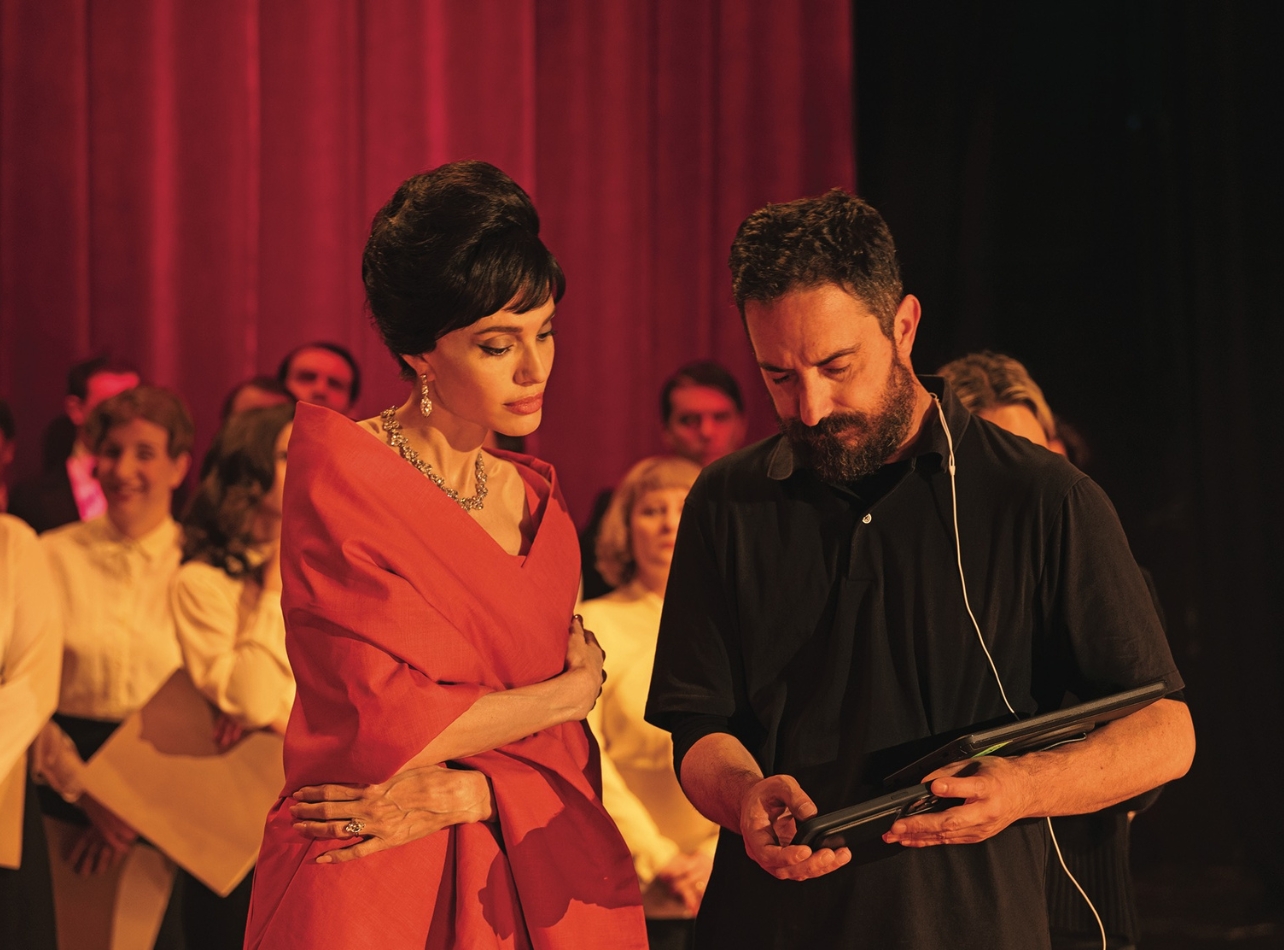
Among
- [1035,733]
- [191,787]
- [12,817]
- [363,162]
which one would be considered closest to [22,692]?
[12,817]

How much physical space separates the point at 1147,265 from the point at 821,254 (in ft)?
11.3

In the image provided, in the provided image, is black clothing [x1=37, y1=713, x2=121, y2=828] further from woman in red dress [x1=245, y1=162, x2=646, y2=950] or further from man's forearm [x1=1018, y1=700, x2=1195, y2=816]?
man's forearm [x1=1018, y1=700, x2=1195, y2=816]

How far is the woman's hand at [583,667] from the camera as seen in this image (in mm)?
1666

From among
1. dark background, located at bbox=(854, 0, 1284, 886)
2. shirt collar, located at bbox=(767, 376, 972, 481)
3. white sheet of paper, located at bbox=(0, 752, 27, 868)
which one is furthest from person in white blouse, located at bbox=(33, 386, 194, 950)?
dark background, located at bbox=(854, 0, 1284, 886)

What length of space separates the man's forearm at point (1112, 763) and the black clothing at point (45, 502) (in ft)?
10.2

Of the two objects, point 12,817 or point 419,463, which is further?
point 12,817

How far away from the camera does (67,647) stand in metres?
3.22

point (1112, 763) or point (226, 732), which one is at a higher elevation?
point (1112, 763)

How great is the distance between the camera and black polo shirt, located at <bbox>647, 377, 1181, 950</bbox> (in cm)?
152

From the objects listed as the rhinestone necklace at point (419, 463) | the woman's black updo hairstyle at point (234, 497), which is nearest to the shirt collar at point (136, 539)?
the woman's black updo hairstyle at point (234, 497)

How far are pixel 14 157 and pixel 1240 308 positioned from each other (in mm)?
4077

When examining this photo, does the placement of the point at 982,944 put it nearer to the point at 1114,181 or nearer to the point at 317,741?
the point at 317,741

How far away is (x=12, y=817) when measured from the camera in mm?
2752

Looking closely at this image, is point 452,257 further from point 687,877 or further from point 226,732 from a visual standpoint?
point 226,732
